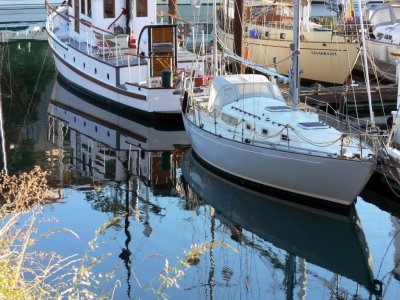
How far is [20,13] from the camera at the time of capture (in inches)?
2048

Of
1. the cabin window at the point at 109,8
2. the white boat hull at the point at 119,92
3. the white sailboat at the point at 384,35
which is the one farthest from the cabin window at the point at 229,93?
the white sailboat at the point at 384,35

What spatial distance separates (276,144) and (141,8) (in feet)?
45.7

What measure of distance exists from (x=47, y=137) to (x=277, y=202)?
953cm

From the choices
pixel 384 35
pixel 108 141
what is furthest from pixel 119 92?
pixel 384 35

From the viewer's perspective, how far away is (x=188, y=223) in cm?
1717

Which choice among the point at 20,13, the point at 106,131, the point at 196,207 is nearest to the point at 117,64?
the point at 106,131

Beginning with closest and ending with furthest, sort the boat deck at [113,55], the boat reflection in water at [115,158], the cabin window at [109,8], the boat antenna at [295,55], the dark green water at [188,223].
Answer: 1. the dark green water at [188,223]
2. the boat reflection in water at [115,158]
3. the boat antenna at [295,55]
4. the boat deck at [113,55]
5. the cabin window at [109,8]

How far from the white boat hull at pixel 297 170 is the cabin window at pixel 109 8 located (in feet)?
39.3

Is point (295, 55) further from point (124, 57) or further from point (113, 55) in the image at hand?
point (113, 55)

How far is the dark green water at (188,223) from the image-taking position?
13953 millimetres

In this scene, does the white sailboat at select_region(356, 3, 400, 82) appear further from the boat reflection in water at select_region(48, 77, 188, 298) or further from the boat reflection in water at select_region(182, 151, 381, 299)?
the boat reflection in water at select_region(182, 151, 381, 299)

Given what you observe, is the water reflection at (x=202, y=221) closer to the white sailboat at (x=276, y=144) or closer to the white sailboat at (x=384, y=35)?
the white sailboat at (x=276, y=144)

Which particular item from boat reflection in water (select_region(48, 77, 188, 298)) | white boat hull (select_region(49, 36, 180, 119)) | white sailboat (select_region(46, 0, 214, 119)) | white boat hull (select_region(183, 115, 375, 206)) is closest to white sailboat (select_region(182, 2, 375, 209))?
white boat hull (select_region(183, 115, 375, 206))

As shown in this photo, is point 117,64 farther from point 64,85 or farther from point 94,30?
point 64,85
